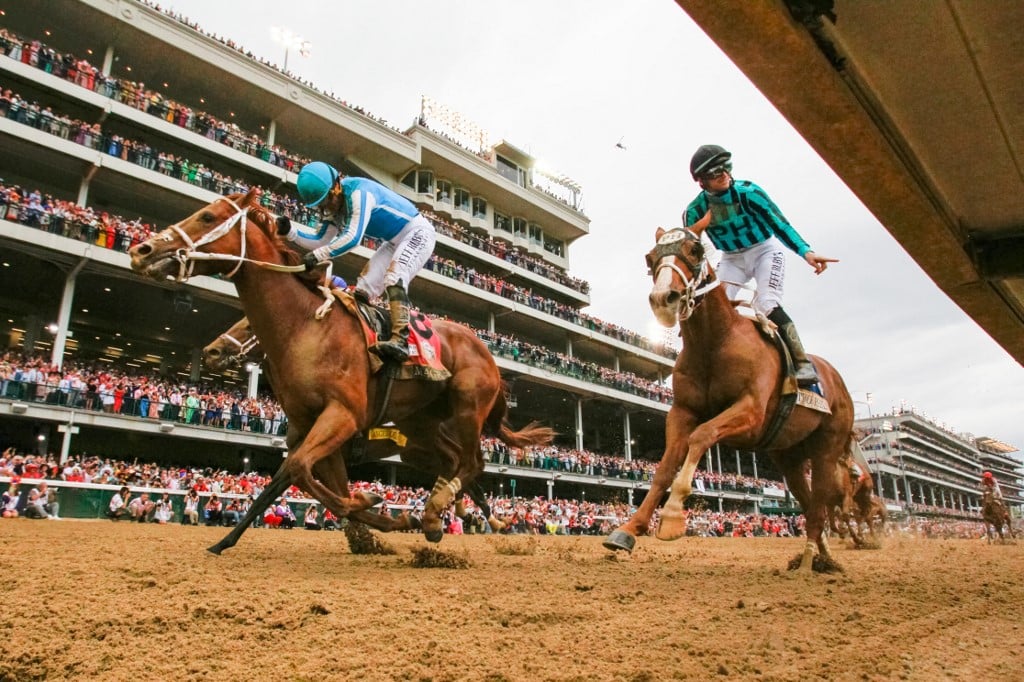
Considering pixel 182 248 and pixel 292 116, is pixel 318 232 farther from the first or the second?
pixel 292 116

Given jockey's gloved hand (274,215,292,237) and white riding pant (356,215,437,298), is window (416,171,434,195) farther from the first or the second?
jockey's gloved hand (274,215,292,237)

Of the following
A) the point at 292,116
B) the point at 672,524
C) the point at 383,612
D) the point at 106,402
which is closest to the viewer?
the point at 383,612

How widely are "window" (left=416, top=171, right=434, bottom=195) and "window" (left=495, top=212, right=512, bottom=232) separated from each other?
6.89 meters

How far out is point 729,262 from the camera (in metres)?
6.84

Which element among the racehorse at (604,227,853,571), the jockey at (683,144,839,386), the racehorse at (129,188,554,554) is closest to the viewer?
the racehorse at (604,227,853,571)

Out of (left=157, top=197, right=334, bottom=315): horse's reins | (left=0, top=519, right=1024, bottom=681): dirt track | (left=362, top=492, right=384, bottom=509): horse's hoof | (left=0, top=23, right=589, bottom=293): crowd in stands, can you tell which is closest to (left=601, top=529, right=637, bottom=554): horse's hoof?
(left=0, top=519, right=1024, bottom=681): dirt track

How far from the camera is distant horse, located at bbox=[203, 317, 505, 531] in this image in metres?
5.86

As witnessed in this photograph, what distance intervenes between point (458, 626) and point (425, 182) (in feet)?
134

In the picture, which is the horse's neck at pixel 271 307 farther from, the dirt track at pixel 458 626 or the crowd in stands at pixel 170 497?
the crowd in stands at pixel 170 497

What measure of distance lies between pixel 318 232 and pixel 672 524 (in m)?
4.48

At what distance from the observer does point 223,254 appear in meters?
5.56

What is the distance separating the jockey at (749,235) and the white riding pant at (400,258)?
107 inches

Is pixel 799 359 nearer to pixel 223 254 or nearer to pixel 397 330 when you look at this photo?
pixel 397 330

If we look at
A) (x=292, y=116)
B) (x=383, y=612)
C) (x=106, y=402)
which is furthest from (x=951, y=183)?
(x=292, y=116)
